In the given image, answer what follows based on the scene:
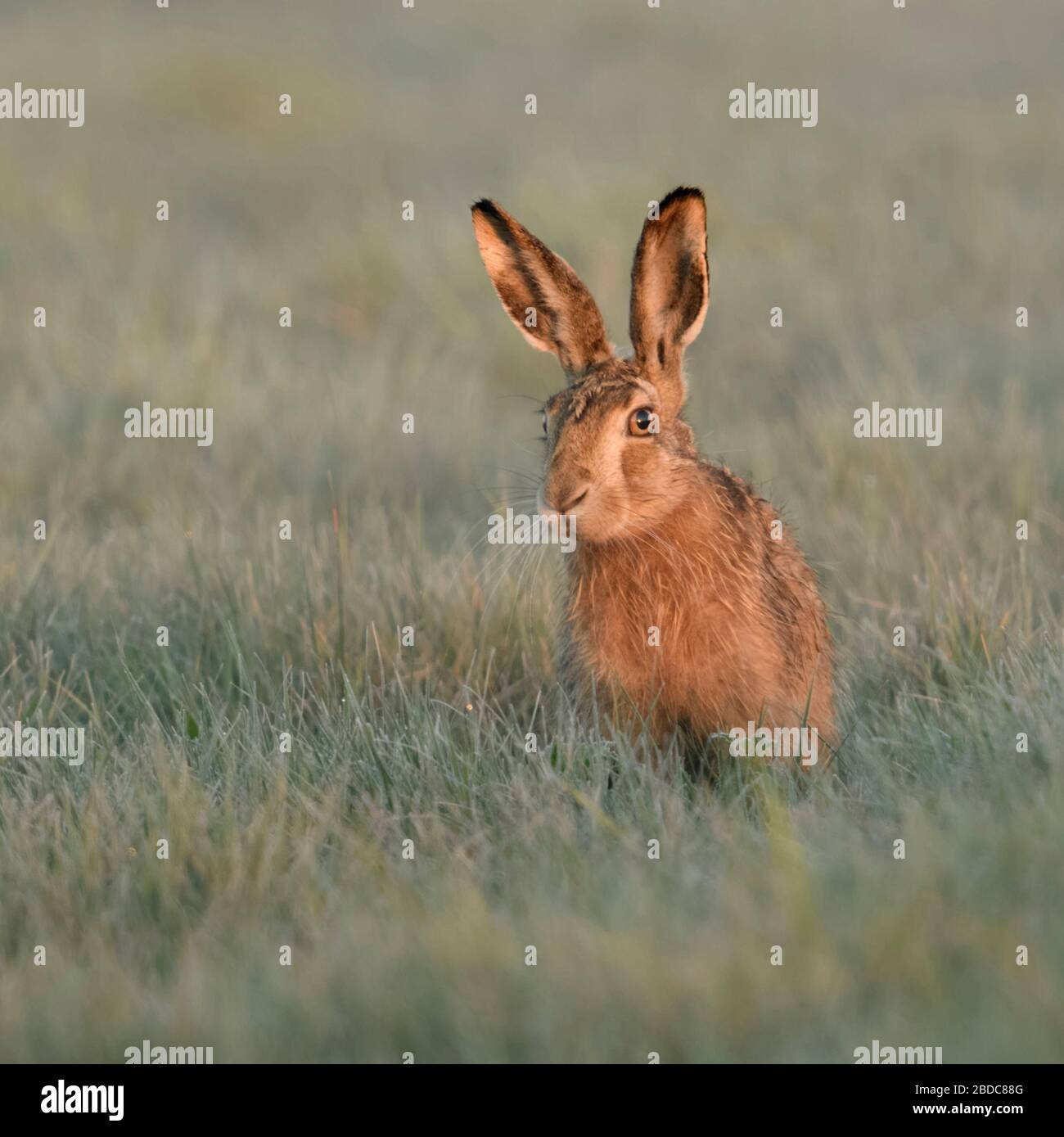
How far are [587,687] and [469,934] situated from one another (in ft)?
4.75

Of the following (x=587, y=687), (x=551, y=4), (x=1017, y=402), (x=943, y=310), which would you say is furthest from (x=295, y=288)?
(x=551, y=4)

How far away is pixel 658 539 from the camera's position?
14.9 feet

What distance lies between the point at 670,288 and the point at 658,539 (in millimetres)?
684

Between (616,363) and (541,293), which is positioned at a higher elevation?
(541,293)

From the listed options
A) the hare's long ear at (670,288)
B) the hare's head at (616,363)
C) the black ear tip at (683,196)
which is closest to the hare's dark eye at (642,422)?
the hare's head at (616,363)

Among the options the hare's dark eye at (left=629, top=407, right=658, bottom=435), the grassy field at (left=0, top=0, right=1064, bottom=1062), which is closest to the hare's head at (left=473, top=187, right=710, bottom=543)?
the hare's dark eye at (left=629, top=407, right=658, bottom=435)

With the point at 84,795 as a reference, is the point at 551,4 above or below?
above

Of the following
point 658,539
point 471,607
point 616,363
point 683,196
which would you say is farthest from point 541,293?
Answer: point 471,607

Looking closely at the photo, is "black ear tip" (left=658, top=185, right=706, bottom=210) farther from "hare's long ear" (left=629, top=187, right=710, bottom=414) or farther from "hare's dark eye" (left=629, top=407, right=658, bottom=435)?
"hare's dark eye" (left=629, top=407, right=658, bottom=435)

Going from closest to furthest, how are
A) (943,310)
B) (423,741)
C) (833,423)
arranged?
(423,741)
(833,423)
(943,310)

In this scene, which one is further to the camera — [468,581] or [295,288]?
[295,288]

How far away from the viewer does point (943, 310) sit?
9.30 m

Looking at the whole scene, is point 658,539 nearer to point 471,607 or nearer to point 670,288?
point 670,288

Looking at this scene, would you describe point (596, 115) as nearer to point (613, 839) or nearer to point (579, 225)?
point (579, 225)
